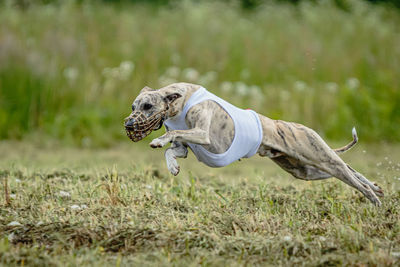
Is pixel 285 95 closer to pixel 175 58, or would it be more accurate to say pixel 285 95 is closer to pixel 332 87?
pixel 332 87

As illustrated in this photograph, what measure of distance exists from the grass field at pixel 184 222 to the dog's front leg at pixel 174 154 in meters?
0.38

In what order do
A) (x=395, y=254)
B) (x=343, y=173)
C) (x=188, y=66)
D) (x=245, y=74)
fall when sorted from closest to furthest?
(x=395, y=254)
(x=343, y=173)
(x=245, y=74)
(x=188, y=66)

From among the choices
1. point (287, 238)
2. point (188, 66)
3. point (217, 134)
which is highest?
point (217, 134)

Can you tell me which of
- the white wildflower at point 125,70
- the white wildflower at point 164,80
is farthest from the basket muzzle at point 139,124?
the white wildflower at point 125,70

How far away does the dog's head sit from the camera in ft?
11.8

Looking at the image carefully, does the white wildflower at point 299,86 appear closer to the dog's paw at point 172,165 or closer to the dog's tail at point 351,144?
the dog's tail at point 351,144

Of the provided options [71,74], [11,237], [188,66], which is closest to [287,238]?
[11,237]

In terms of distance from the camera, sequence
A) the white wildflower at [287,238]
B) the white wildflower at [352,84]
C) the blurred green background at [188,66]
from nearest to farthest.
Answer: the white wildflower at [287,238] → the blurred green background at [188,66] → the white wildflower at [352,84]

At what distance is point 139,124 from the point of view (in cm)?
360

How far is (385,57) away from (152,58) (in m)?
4.45

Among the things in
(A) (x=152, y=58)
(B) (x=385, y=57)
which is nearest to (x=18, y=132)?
(A) (x=152, y=58)

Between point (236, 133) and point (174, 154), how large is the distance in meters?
0.47

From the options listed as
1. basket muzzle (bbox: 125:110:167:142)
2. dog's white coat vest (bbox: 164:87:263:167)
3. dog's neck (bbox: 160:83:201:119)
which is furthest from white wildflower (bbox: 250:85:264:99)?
basket muzzle (bbox: 125:110:167:142)

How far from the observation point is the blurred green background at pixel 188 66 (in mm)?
8500
